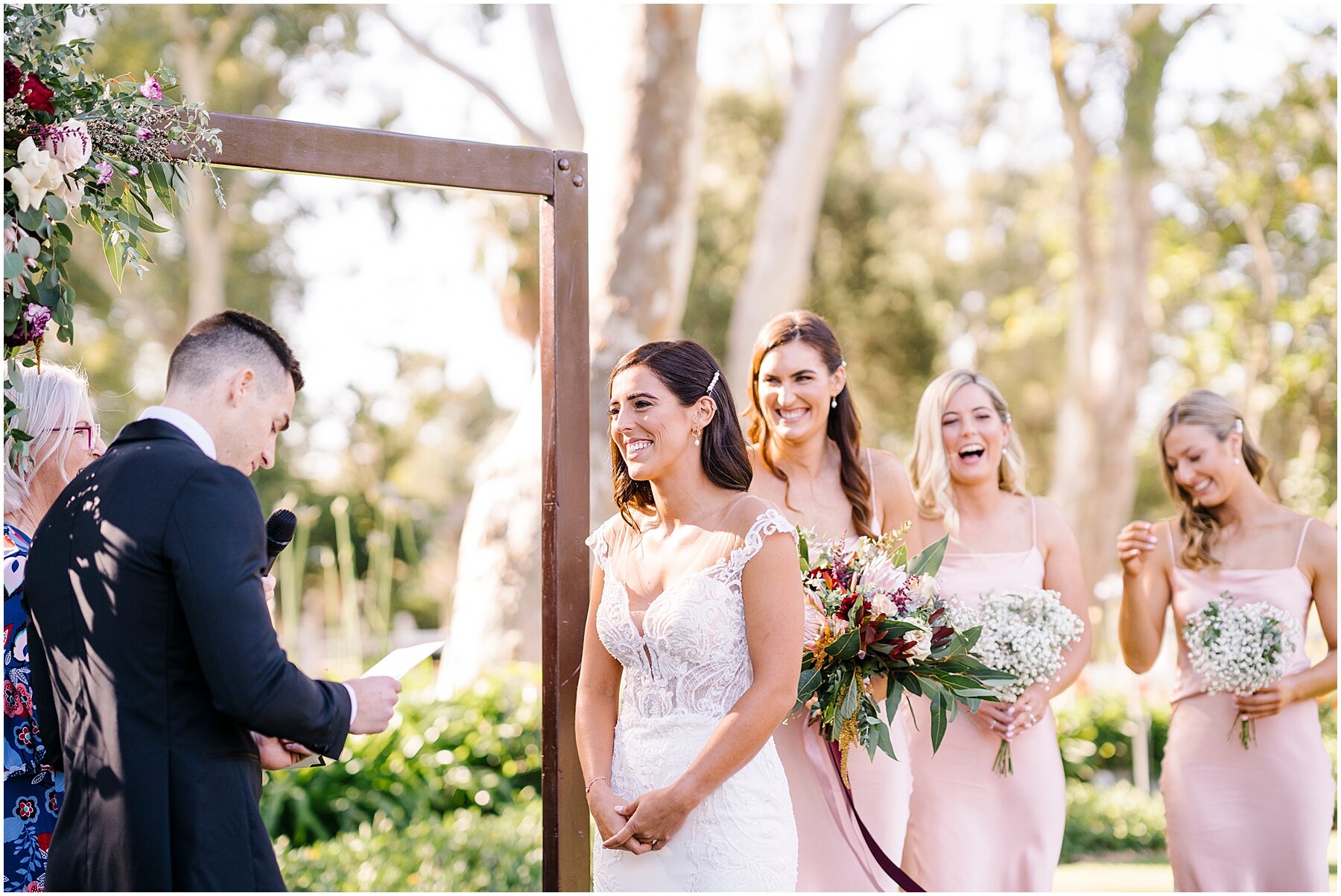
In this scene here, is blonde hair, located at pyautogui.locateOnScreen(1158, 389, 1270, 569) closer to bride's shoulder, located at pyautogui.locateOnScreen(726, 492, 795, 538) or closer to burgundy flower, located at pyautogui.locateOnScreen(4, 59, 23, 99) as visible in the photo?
bride's shoulder, located at pyautogui.locateOnScreen(726, 492, 795, 538)

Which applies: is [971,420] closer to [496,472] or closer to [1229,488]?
[1229,488]

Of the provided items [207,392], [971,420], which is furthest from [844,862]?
[207,392]

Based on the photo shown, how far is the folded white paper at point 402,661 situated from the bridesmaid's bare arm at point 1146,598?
9.33 feet

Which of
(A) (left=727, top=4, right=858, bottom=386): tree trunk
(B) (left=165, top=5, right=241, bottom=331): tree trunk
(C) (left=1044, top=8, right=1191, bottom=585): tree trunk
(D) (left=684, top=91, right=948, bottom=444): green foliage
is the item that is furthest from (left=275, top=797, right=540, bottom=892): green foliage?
(D) (left=684, top=91, right=948, bottom=444): green foliage

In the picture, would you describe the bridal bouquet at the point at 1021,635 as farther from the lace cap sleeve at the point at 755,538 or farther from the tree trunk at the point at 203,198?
the tree trunk at the point at 203,198

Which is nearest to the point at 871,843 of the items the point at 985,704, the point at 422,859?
the point at 985,704

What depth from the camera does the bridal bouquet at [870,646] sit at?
354cm

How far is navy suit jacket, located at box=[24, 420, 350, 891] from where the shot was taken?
2.37m

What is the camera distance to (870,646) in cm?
356

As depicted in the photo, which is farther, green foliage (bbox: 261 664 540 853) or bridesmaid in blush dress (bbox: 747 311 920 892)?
green foliage (bbox: 261 664 540 853)

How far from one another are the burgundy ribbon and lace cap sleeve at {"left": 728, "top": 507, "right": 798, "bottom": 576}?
101 cm

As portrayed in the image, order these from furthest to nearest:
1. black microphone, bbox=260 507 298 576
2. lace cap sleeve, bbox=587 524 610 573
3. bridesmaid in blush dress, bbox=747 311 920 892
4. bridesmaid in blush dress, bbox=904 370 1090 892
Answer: bridesmaid in blush dress, bbox=904 370 1090 892 → bridesmaid in blush dress, bbox=747 311 920 892 → lace cap sleeve, bbox=587 524 610 573 → black microphone, bbox=260 507 298 576

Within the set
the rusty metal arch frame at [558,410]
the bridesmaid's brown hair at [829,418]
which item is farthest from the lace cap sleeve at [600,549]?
the bridesmaid's brown hair at [829,418]

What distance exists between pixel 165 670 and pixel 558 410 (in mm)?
1664
